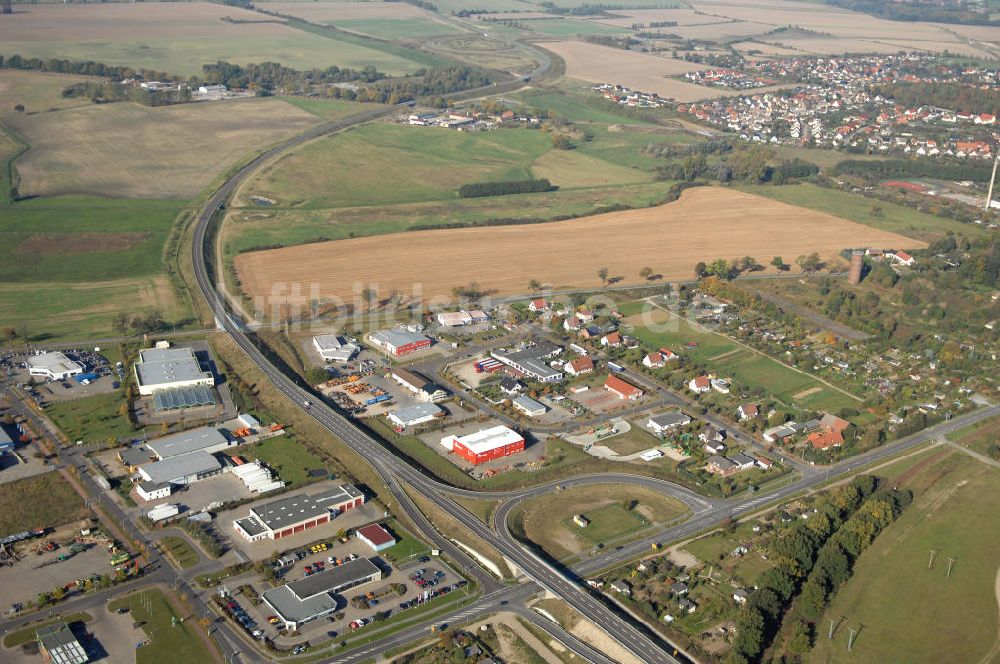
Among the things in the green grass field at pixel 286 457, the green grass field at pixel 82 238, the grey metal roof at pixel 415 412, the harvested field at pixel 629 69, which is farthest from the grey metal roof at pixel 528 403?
the harvested field at pixel 629 69

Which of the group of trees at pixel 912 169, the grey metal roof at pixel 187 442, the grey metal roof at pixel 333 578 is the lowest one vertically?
the grey metal roof at pixel 333 578

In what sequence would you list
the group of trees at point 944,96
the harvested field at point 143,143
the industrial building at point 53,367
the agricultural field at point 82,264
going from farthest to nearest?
the group of trees at point 944,96 → the harvested field at point 143,143 → the agricultural field at point 82,264 → the industrial building at point 53,367

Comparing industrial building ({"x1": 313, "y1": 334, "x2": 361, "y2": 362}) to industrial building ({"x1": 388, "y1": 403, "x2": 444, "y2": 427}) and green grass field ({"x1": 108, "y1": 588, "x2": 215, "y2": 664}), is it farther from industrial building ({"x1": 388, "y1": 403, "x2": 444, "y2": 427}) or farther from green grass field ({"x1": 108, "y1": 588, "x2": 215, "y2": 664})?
green grass field ({"x1": 108, "y1": 588, "x2": 215, "y2": 664})

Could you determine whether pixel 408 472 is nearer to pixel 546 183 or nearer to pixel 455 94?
pixel 546 183

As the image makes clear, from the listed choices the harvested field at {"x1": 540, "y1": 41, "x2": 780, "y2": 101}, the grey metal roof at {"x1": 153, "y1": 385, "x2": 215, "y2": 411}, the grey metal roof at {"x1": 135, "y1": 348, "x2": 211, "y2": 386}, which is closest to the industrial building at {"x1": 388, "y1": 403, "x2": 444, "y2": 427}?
the grey metal roof at {"x1": 153, "y1": 385, "x2": 215, "y2": 411}

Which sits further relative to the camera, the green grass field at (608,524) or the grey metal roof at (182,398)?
the grey metal roof at (182,398)

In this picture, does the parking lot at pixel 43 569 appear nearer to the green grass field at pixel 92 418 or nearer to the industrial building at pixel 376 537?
the green grass field at pixel 92 418

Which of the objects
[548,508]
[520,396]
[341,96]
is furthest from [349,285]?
[341,96]
